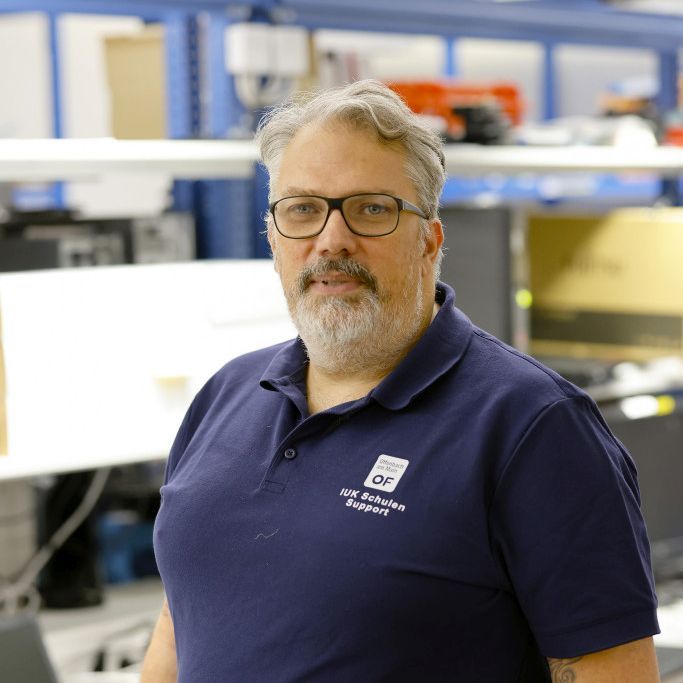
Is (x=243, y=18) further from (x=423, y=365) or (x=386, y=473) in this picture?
(x=386, y=473)

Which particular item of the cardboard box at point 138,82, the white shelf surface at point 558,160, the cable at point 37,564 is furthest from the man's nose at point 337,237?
the cable at point 37,564

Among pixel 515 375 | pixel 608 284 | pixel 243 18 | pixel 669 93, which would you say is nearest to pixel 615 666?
pixel 515 375

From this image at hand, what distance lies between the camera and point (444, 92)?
271 cm

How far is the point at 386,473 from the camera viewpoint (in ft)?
4.15

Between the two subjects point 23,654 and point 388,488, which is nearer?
point 388,488

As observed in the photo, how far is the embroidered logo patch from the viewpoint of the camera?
4.11 ft

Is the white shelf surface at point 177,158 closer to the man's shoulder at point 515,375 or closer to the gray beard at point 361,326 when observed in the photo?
the gray beard at point 361,326

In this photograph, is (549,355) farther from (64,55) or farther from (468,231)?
(64,55)

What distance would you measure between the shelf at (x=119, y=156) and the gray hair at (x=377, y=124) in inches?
18.2

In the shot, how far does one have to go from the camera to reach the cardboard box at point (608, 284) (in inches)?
113

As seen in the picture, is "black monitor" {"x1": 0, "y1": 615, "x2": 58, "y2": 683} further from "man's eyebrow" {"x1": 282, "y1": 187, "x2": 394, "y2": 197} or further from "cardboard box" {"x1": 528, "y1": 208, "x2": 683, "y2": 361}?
"cardboard box" {"x1": 528, "y1": 208, "x2": 683, "y2": 361}

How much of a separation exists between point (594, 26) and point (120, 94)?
3.87ft

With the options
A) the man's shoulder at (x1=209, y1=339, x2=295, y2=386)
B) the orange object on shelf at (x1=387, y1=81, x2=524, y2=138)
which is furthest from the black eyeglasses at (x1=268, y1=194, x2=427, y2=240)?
the orange object on shelf at (x1=387, y1=81, x2=524, y2=138)

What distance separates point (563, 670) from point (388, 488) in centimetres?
27
